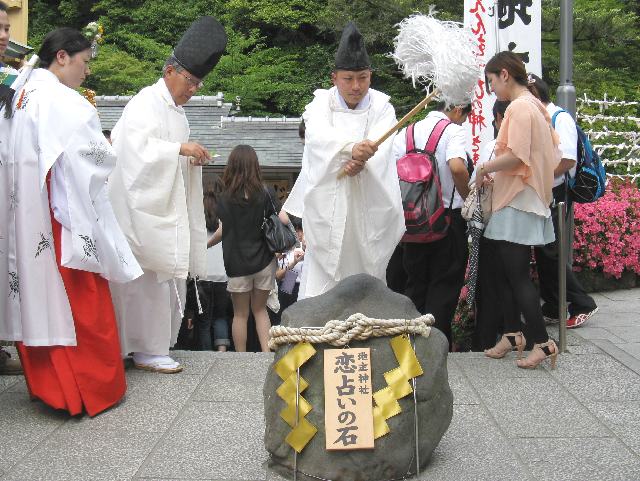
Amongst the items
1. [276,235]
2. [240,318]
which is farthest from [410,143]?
[240,318]

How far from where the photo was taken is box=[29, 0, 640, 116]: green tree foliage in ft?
48.5

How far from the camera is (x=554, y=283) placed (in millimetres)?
6516

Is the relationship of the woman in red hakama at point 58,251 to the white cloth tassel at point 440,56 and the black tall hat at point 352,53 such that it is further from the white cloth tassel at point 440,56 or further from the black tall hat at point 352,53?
the white cloth tassel at point 440,56

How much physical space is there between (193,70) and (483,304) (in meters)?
2.65

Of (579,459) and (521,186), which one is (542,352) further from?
(579,459)

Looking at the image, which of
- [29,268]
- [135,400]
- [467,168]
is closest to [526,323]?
[467,168]

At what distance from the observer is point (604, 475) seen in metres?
3.54

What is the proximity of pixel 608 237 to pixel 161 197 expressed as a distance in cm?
513

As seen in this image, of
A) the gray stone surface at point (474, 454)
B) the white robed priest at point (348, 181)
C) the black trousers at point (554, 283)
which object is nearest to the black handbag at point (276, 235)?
the white robed priest at point (348, 181)

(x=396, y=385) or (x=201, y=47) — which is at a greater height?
(x=201, y=47)

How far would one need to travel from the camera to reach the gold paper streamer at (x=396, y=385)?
11.4 ft

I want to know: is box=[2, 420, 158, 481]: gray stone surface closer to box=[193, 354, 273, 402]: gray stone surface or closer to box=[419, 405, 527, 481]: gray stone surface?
box=[193, 354, 273, 402]: gray stone surface

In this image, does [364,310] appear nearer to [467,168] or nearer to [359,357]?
[359,357]

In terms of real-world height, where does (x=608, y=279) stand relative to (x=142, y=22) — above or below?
below
